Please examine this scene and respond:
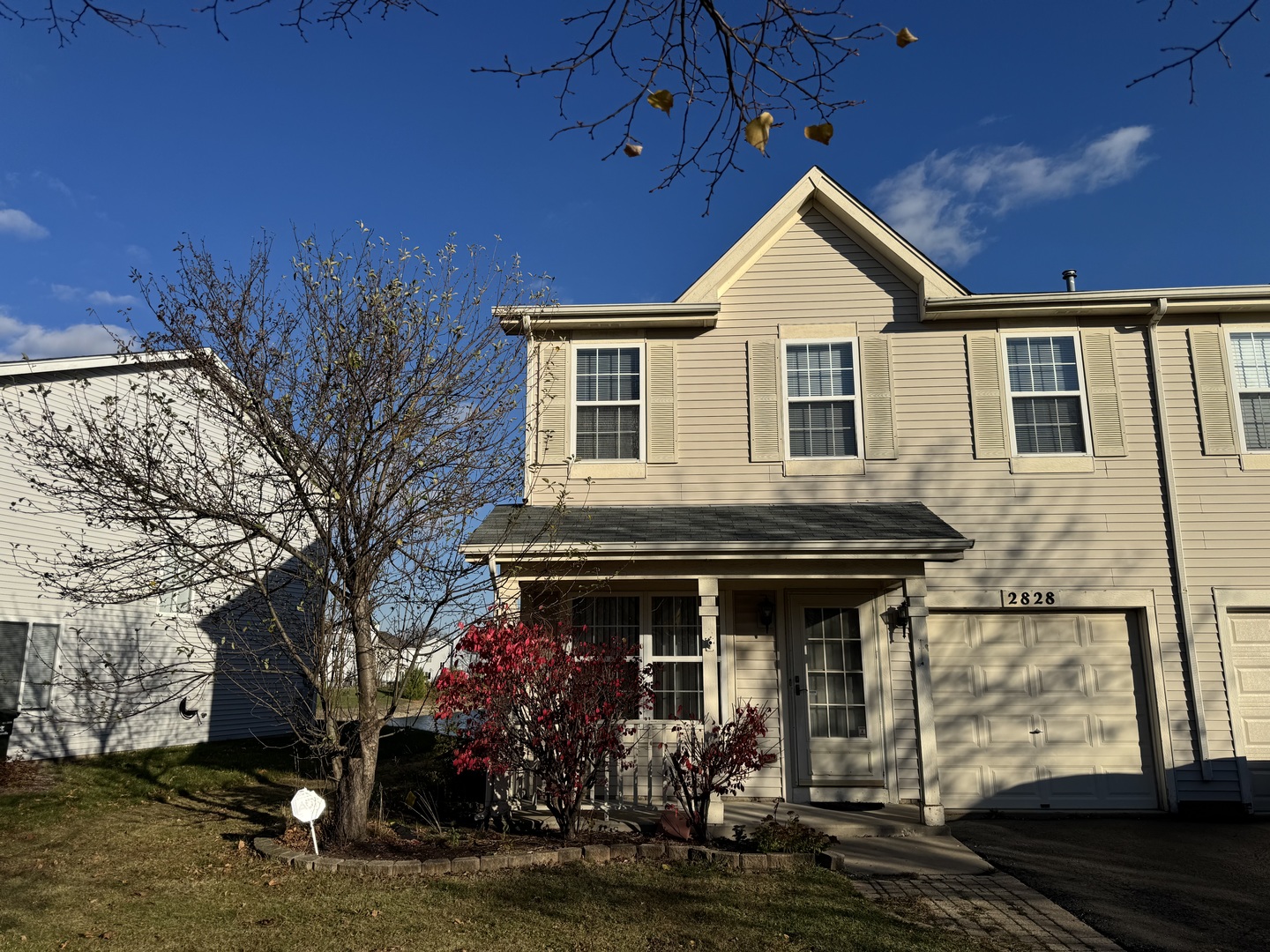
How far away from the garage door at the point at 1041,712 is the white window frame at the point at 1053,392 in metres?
1.91

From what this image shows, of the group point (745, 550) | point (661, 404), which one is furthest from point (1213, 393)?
point (661, 404)

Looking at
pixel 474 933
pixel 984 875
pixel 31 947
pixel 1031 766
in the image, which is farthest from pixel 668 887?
pixel 1031 766

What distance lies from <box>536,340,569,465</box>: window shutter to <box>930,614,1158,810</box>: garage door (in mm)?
4884

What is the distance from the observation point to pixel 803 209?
37.8ft

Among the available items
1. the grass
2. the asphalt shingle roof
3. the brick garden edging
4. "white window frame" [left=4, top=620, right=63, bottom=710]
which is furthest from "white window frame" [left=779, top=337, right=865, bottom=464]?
"white window frame" [left=4, top=620, right=63, bottom=710]

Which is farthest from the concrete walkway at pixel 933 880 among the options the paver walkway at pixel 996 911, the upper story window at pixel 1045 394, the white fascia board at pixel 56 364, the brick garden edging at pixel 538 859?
the white fascia board at pixel 56 364

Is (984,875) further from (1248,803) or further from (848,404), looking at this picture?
(848,404)

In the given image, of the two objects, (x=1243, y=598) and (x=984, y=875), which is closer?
(x=984, y=875)

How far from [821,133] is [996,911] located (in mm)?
5474

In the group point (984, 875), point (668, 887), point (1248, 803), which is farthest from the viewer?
point (1248, 803)

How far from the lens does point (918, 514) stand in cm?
1008

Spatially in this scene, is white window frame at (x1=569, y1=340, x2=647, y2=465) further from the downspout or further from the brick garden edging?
the downspout

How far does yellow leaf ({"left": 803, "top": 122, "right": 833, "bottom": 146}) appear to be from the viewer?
3.11 meters

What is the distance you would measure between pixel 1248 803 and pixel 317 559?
10175 millimetres
